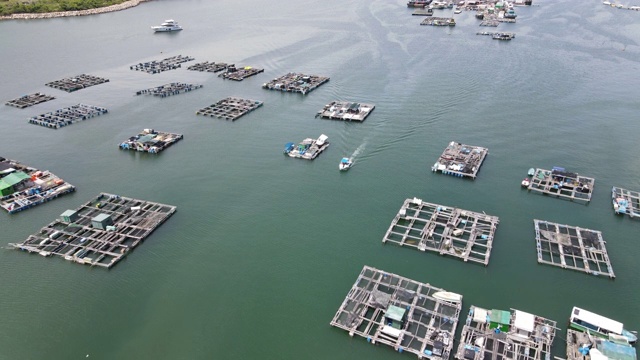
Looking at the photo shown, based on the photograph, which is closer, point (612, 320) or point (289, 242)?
point (612, 320)

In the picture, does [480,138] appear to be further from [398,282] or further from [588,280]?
[398,282]

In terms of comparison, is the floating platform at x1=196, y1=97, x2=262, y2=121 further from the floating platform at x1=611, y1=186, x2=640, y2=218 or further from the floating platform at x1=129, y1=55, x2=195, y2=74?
the floating platform at x1=611, y1=186, x2=640, y2=218

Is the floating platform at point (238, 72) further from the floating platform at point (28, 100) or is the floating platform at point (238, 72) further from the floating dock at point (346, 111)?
the floating platform at point (28, 100)

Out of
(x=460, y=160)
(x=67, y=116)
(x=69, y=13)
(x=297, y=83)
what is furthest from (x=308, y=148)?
(x=69, y=13)

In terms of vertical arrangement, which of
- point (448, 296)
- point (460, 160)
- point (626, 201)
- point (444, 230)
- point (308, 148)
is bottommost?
point (448, 296)

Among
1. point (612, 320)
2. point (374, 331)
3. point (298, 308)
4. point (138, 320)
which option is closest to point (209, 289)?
point (138, 320)

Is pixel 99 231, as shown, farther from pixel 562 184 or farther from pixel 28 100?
pixel 562 184

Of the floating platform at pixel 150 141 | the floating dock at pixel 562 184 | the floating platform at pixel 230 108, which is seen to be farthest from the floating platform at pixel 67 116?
the floating dock at pixel 562 184
